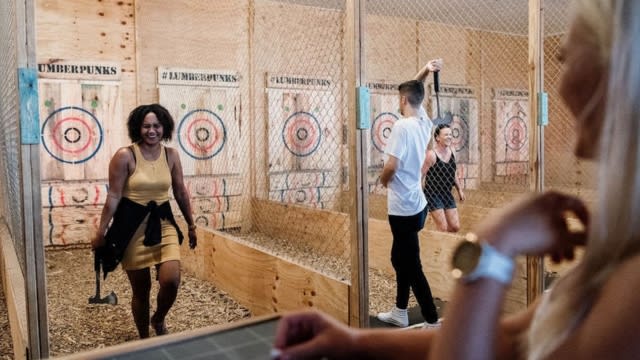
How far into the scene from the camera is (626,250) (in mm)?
668

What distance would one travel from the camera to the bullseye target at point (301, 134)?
280 inches

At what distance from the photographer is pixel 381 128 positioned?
7.74m

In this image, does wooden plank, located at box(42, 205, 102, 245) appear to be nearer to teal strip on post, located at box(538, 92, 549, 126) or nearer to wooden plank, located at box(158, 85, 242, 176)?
wooden plank, located at box(158, 85, 242, 176)

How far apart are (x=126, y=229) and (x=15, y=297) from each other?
2.16 feet

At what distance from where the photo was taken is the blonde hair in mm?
655

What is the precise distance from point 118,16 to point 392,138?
3.96 metres

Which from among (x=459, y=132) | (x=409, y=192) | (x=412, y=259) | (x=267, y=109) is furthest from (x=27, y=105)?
(x=459, y=132)

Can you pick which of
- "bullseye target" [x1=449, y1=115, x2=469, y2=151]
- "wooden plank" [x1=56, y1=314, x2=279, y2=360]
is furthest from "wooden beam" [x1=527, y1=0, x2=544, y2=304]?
"bullseye target" [x1=449, y1=115, x2=469, y2=151]

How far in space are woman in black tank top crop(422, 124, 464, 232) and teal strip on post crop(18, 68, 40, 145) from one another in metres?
3.25

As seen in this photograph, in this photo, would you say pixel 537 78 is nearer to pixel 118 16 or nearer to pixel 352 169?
pixel 352 169

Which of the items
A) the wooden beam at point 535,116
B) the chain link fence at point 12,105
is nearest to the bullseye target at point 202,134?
the chain link fence at point 12,105

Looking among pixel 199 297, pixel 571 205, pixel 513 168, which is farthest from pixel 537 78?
pixel 513 168

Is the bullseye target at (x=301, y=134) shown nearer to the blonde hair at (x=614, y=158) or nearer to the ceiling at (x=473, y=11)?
the ceiling at (x=473, y=11)

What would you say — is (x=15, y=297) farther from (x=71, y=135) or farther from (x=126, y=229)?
(x=71, y=135)
